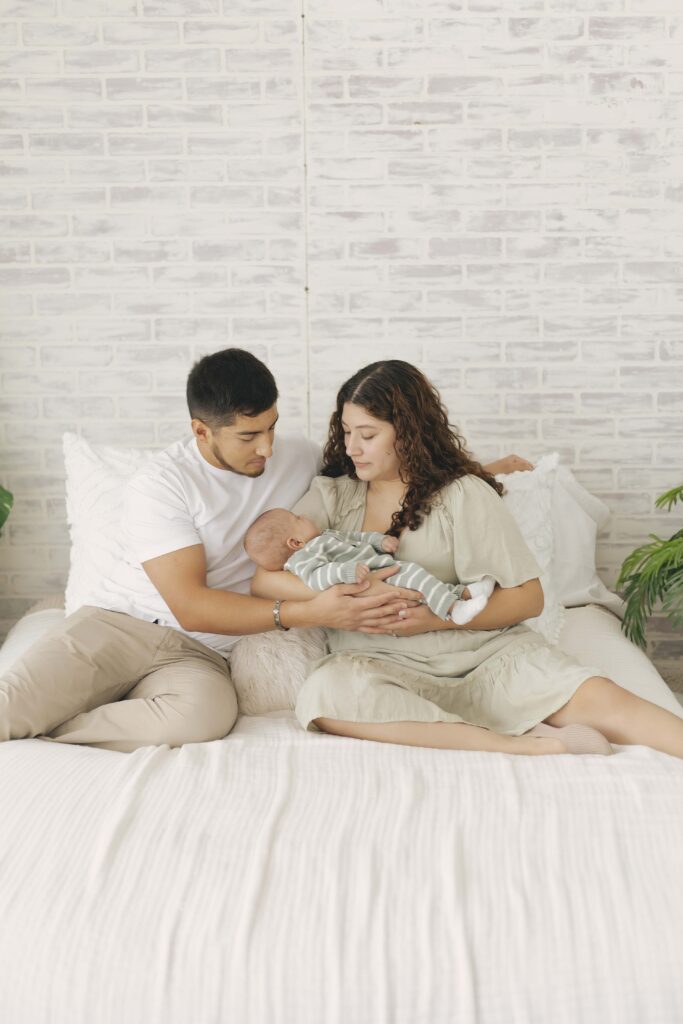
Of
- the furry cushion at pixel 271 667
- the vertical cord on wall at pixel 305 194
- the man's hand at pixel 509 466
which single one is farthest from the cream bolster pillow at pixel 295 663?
the vertical cord on wall at pixel 305 194

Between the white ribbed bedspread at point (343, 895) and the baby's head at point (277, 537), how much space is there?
55 centimetres

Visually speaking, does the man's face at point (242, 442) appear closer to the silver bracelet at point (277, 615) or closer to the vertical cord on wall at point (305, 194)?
the silver bracelet at point (277, 615)

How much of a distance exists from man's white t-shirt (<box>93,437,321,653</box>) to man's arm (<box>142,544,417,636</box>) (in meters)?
0.03

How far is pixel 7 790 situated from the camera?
4.67 feet

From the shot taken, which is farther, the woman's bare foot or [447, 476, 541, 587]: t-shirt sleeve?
[447, 476, 541, 587]: t-shirt sleeve

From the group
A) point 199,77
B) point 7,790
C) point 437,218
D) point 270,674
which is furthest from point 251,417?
point 199,77

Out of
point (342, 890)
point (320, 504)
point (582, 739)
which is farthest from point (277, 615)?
point (342, 890)

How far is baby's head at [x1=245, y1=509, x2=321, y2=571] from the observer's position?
1.91 meters

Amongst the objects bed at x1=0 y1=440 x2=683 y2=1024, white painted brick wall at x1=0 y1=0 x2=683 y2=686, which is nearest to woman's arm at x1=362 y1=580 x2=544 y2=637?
bed at x1=0 y1=440 x2=683 y2=1024

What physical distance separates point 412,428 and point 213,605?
55 centimetres

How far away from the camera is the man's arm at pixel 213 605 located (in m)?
1.83

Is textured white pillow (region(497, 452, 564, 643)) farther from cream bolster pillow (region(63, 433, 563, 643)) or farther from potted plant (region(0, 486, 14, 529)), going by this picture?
potted plant (region(0, 486, 14, 529))

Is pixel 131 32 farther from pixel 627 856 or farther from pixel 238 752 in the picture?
pixel 627 856

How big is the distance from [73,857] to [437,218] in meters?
2.00
